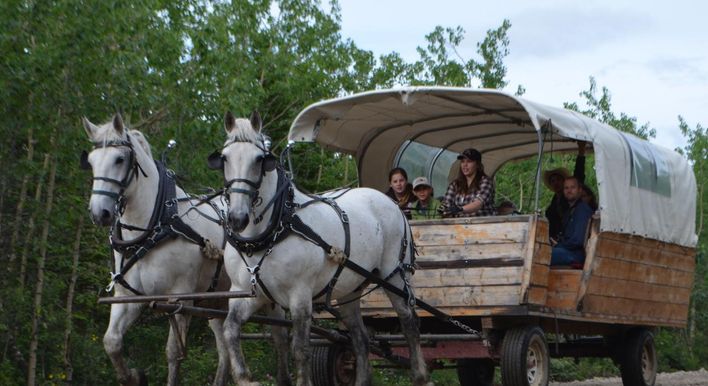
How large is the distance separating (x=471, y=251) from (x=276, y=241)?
2.57m

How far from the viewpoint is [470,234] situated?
32.4 ft

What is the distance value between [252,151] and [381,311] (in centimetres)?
317

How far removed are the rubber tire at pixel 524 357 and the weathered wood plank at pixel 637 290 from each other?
2.58ft

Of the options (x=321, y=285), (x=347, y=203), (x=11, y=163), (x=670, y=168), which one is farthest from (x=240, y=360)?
(x=670, y=168)

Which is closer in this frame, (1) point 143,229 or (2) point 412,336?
(1) point 143,229

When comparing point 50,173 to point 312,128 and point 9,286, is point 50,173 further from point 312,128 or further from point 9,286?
point 312,128

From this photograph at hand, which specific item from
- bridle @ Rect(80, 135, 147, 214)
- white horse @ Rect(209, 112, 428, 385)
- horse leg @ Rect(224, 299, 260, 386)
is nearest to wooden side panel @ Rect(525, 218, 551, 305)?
white horse @ Rect(209, 112, 428, 385)

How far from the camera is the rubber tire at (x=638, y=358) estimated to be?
11508 mm

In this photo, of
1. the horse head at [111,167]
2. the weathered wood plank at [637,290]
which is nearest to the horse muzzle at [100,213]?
the horse head at [111,167]

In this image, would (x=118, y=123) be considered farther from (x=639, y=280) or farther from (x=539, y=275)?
(x=639, y=280)

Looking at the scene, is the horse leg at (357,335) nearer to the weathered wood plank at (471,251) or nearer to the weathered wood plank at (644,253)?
the weathered wood plank at (471,251)

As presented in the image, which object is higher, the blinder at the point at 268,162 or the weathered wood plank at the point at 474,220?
the blinder at the point at 268,162

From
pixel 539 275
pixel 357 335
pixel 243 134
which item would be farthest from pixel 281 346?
pixel 539 275

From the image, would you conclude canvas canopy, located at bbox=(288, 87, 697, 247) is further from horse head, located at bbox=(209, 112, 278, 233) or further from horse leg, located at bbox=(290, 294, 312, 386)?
horse leg, located at bbox=(290, 294, 312, 386)
